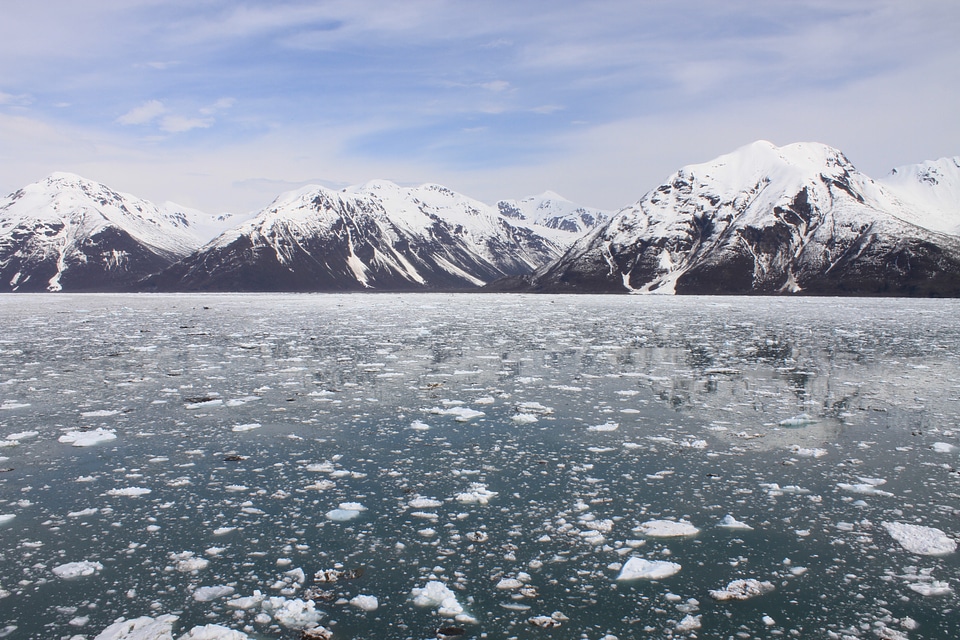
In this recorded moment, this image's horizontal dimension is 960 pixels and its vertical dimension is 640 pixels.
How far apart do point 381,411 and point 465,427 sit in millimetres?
2662

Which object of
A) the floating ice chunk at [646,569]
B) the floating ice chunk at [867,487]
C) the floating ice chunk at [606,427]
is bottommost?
the floating ice chunk at [646,569]

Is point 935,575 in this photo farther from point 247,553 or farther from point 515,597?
point 247,553


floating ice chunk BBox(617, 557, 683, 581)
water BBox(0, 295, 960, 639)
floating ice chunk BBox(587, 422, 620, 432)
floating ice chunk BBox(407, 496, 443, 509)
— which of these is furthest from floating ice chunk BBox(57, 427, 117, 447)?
floating ice chunk BBox(617, 557, 683, 581)

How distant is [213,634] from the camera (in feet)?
20.2

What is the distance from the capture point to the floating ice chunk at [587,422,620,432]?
13.8m

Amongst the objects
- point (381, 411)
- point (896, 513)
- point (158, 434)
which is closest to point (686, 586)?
point (896, 513)

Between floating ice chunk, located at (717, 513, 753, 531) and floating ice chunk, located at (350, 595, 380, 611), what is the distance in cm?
496

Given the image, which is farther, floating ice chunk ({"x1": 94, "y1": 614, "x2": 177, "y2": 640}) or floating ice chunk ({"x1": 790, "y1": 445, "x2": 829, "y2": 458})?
floating ice chunk ({"x1": 790, "y1": 445, "x2": 829, "y2": 458})

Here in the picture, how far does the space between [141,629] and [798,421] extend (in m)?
13.7

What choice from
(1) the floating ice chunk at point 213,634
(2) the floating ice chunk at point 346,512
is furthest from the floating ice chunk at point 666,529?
(1) the floating ice chunk at point 213,634

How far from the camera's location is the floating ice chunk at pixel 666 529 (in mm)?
8445

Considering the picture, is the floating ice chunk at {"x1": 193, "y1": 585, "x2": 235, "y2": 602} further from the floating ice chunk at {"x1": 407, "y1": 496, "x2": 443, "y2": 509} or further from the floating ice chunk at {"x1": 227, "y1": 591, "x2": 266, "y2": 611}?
the floating ice chunk at {"x1": 407, "y1": 496, "x2": 443, "y2": 509}

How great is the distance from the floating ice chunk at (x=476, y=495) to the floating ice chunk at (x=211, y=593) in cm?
371

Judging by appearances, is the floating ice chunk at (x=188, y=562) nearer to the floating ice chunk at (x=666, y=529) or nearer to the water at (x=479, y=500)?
the water at (x=479, y=500)
